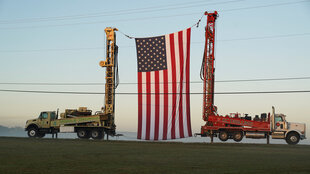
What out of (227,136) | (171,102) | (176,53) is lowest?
(227,136)

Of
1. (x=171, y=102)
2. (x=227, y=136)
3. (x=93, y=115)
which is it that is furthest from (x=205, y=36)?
(x=93, y=115)

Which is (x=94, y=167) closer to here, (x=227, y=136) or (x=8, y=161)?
(x=8, y=161)

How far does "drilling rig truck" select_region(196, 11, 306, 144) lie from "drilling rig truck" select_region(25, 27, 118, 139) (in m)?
10.5

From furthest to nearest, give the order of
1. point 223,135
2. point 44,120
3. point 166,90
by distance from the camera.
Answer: point 44,120
point 166,90
point 223,135

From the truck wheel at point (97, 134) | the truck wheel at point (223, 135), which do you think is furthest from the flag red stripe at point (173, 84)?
the truck wheel at point (97, 134)

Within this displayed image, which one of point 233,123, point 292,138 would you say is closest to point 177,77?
point 233,123

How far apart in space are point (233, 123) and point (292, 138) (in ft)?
19.4

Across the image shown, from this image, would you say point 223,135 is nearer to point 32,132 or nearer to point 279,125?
point 279,125

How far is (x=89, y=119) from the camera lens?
43406mm

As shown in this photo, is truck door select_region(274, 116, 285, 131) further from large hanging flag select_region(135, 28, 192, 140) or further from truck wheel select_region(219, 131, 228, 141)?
→ large hanging flag select_region(135, 28, 192, 140)

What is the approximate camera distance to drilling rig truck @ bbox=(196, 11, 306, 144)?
1524 inches

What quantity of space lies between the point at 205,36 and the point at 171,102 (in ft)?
28.0

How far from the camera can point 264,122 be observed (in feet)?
129

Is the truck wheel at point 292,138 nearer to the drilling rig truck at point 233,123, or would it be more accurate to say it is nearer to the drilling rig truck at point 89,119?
the drilling rig truck at point 233,123
